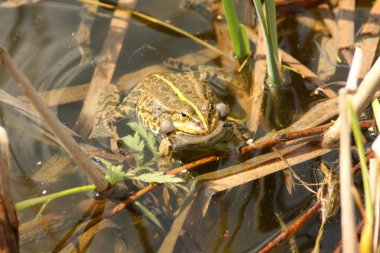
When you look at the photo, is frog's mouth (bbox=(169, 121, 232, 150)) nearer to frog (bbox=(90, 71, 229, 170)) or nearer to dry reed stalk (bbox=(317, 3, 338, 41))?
frog (bbox=(90, 71, 229, 170))

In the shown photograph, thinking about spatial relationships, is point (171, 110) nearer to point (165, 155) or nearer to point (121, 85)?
point (165, 155)

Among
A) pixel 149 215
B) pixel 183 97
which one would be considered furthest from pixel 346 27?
pixel 149 215

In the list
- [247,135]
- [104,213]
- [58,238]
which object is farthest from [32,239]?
[247,135]

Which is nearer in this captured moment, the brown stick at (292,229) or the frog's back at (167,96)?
the brown stick at (292,229)

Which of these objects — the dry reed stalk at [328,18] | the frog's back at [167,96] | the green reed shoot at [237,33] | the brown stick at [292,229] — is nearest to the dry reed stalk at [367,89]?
the brown stick at [292,229]

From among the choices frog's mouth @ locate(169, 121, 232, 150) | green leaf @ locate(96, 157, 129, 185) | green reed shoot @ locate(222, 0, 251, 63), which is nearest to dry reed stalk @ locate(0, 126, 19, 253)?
green leaf @ locate(96, 157, 129, 185)

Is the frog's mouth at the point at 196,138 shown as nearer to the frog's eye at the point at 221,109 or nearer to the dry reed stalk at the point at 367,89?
the frog's eye at the point at 221,109

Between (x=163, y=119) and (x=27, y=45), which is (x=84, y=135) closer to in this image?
(x=163, y=119)
